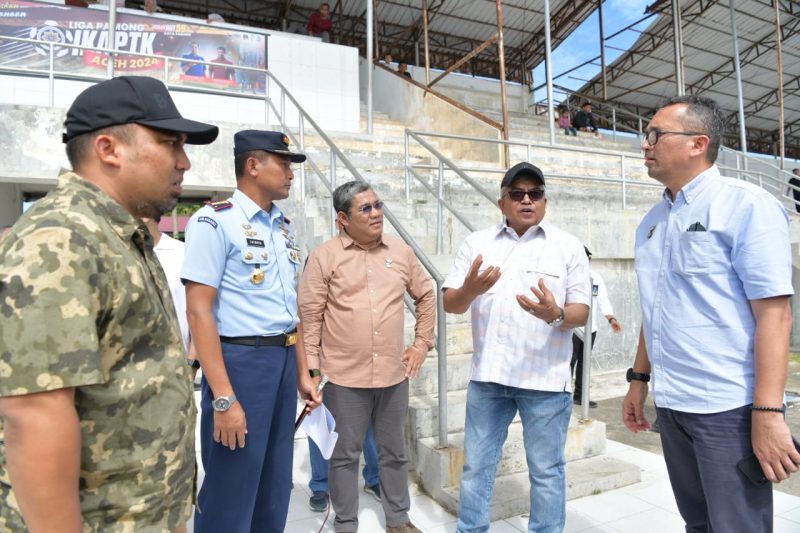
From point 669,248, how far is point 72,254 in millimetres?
1612

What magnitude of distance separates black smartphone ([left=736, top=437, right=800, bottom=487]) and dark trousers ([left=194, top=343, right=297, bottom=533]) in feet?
4.82

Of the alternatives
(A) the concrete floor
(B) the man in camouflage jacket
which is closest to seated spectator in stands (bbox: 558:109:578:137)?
(A) the concrete floor

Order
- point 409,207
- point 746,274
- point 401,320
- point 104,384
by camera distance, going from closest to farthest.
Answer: point 104,384
point 746,274
point 401,320
point 409,207

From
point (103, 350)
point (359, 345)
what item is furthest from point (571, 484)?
point (103, 350)

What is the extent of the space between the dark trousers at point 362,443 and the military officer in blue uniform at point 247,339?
15.5 inches

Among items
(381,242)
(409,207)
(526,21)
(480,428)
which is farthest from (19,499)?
(526,21)

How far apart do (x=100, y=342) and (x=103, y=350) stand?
0.02 m

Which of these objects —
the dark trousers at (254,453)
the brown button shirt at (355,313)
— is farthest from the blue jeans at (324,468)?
the dark trousers at (254,453)

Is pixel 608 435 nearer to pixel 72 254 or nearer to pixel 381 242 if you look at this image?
pixel 381 242

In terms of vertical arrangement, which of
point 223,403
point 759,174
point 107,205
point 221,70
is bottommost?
point 223,403

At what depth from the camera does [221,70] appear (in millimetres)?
8766

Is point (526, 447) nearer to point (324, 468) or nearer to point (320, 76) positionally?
point (324, 468)

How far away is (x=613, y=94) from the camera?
58.4ft

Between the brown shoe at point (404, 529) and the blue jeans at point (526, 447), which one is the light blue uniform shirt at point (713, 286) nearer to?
the blue jeans at point (526, 447)
